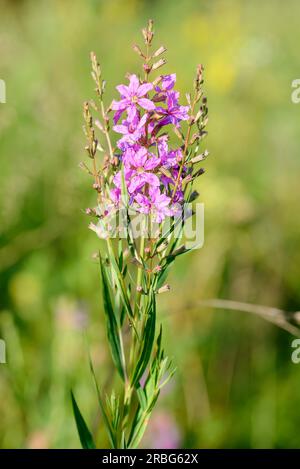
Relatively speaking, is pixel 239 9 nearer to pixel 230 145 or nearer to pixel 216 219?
pixel 230 145

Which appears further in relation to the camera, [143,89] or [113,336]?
[113,336]

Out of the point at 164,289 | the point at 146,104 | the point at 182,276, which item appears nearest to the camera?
the point at 146,104

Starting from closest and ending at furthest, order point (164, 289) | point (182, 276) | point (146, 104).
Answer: point (146, 104) < point (164, 289) < point (182, 276)

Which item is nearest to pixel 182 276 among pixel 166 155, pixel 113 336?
pixel 113 336

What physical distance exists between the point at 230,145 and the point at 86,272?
53.5 inches

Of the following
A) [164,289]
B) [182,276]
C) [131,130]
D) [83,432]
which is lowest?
[83,432]

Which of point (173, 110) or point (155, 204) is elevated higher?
point (173, 110)

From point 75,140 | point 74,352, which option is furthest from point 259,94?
point 74,352

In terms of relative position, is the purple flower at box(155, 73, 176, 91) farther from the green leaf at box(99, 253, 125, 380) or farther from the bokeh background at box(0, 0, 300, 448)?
the bokeh background at box(0, 0, 300, 448)

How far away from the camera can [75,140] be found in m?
2.41

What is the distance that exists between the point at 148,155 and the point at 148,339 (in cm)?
32

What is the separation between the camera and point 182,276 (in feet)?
8.49

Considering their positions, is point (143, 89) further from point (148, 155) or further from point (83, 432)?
point (83, 432)
